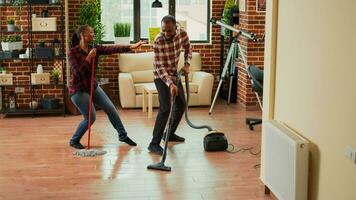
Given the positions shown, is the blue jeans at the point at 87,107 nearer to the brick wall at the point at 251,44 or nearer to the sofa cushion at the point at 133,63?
the sofa cushion at the point at 133,63

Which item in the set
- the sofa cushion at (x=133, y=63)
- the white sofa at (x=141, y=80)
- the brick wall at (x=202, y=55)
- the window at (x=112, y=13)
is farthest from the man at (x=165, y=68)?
the window at (x=112, y=13)

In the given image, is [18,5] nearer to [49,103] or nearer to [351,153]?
[49,103]

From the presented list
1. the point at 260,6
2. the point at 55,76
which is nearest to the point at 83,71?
the point at 55,76

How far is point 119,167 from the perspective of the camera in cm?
568

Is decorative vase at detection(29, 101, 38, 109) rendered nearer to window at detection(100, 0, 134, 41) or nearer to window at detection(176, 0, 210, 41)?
window at detection(100, 0, 134, 41)

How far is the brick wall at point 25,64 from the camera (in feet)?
27.4

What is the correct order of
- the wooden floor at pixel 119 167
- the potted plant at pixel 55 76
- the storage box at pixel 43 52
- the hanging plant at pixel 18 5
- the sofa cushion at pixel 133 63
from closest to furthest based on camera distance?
the wooden floor at pixel 119 167 → the hanging plant at pixel 18 5 → the storage box at pixel 43 52 → the potted plant at pixel 55 76 → the sofa cushion at pixel 133 63

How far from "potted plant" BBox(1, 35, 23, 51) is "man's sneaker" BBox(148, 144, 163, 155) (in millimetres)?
3102

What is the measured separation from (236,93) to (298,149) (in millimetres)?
5368

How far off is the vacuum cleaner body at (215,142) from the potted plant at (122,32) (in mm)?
3530

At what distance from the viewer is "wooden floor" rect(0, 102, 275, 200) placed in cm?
492

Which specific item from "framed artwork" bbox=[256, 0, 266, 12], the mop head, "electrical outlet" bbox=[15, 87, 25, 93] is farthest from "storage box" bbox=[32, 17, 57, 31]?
"framed artwork" bbox=[256, 0, 266, 12]

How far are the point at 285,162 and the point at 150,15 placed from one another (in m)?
6.11

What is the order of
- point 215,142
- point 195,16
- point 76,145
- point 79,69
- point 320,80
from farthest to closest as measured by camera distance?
point 195,16, point 76,145, point 215,142, point 79,69, point 320,80
